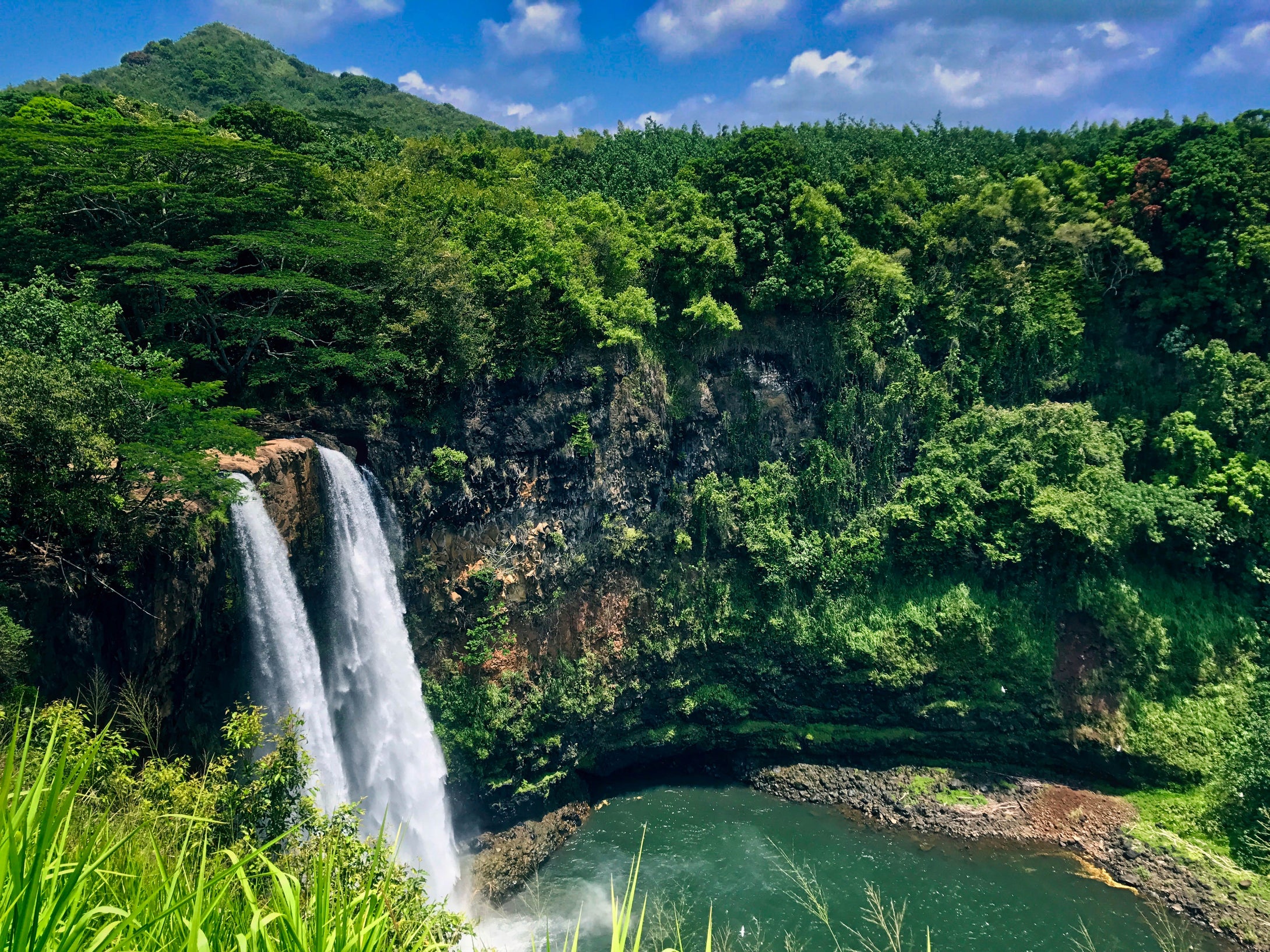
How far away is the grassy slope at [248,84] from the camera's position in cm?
4312

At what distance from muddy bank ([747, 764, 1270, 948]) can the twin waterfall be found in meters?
9.54

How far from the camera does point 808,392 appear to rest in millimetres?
23266

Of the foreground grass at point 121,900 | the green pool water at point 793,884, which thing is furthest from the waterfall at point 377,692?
the foreground grass at point 121,900

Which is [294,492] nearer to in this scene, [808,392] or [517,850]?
[517,850]

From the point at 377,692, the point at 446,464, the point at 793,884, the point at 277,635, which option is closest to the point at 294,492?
the point at 277,635

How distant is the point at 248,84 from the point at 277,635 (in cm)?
4491

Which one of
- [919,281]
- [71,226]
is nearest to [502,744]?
[71,226]

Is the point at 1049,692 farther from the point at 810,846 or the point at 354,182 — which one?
the point at 354,182

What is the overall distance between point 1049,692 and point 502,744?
14621mm

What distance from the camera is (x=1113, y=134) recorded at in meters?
28.4

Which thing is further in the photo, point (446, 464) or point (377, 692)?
point (446, 464)

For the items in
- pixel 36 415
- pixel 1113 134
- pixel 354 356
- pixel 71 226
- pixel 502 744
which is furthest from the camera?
pixel 1113 134

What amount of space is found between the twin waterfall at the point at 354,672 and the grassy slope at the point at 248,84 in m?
31.5

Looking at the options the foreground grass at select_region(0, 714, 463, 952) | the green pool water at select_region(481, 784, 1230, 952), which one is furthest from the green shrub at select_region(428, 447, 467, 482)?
the foreground grass at select_region(0, 714, 463, 952)
